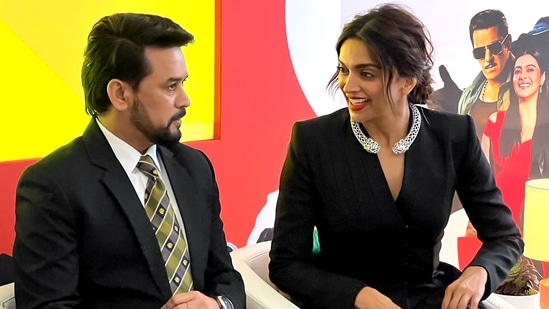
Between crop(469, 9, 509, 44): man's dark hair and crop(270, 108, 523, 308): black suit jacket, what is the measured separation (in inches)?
59.0

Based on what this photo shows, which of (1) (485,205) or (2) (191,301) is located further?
(1) (485,205)

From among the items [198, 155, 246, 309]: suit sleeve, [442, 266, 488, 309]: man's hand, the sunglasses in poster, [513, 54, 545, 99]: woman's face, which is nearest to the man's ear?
[198, 155, 246, 309]: suit sleeve

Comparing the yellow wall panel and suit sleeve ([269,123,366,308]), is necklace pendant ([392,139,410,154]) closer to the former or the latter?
suit sleeve ([269,123,366,308])

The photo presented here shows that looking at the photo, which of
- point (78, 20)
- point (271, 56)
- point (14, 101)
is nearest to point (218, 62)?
point (271, 56)

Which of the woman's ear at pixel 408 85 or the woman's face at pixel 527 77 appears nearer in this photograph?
the woman's ear at pixel 408 85

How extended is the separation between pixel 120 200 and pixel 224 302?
40 centimetres

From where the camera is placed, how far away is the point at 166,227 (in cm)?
178

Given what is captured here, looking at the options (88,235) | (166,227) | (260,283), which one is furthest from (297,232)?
(88,235)

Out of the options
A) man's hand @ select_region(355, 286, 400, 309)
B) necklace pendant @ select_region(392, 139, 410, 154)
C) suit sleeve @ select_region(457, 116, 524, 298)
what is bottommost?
man's hand @ select_region(355, 286, 400, 309)

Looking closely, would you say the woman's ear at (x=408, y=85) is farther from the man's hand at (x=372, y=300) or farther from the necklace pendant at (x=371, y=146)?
the man's hand at (x=372, y=300)

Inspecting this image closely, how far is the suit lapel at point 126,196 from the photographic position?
5.51ft

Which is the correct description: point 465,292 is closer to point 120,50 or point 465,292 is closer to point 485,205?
point 485,205

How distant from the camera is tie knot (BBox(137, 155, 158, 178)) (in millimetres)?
1769

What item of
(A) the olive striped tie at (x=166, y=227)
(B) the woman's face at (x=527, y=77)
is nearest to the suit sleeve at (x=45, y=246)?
(A) the olive striped tie at (x=166, y=227)
